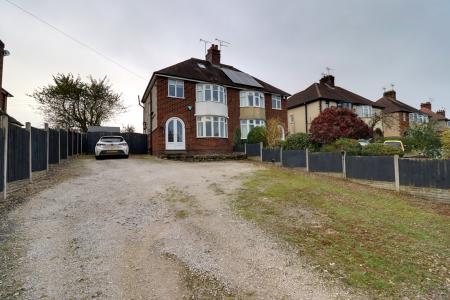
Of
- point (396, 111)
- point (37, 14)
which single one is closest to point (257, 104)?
point (37, 14)

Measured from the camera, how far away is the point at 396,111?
41938 millimetres

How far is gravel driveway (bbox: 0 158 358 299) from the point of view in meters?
3.33

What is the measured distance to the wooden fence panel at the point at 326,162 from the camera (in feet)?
43.3

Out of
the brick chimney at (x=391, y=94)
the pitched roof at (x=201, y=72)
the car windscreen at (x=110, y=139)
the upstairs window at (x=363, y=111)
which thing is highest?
the brick chimney at (x=391, y=94)

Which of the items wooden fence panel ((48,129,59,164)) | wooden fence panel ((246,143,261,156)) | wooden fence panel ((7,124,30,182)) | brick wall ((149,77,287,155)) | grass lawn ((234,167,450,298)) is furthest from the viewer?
brick wall ((149,77,287,155))

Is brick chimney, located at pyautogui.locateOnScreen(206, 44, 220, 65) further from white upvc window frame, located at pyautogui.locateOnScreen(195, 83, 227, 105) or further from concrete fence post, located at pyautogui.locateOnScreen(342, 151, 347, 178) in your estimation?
concrete fence post, located at pyautogui.locateOnScreen(342, 151, 347, 178)

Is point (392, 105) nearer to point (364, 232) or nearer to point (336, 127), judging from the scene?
point (336, 127)

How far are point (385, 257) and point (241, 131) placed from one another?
20.9 metres

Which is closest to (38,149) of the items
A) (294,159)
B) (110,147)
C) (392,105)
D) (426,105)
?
(110,147)

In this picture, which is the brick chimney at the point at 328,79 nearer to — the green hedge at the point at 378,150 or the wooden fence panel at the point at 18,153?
the green hedge at the point at 378,150

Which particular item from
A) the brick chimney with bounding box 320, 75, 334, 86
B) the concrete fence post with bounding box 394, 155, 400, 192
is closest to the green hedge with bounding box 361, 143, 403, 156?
the concrete fence post with bounding box 394, 155, 400, 192

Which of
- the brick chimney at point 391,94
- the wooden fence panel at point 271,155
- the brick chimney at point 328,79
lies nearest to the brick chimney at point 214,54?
the wooden fence panel at point 271,155

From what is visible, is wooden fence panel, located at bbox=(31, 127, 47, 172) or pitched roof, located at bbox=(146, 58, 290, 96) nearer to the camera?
wooden fence panel, located at bbox=(31, 127, 47, 172)

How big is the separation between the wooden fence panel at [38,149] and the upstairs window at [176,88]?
11.4m
